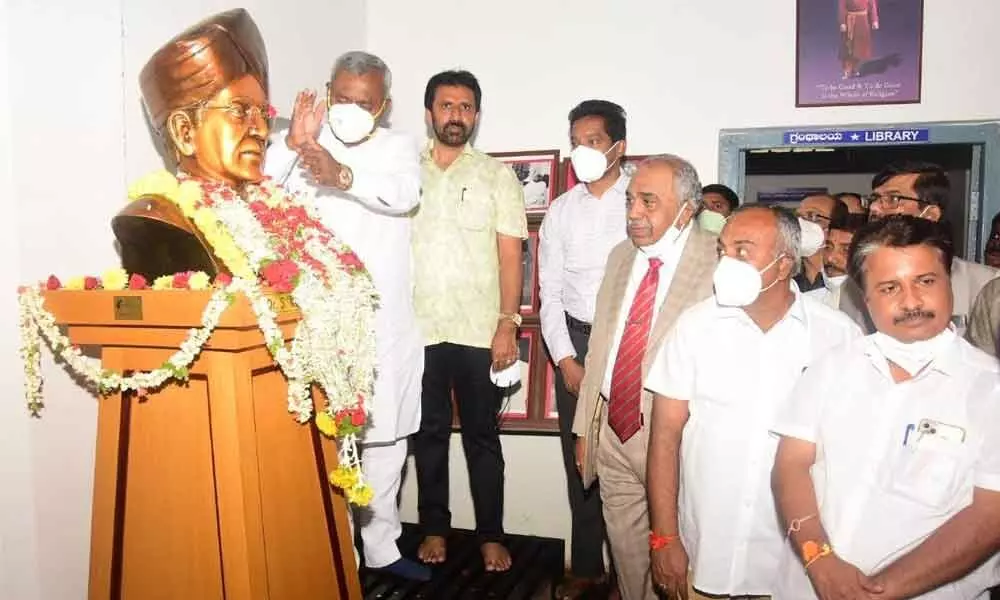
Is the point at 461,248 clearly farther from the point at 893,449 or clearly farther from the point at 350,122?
the point at 893,449

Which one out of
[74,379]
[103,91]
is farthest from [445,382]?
[103,91]

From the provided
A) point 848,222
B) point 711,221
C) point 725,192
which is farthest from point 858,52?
point 711,221

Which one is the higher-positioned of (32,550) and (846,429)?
(846,429)

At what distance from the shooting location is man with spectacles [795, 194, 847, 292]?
347cm

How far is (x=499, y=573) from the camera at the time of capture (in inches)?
131

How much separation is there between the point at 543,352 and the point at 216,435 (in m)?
2.41

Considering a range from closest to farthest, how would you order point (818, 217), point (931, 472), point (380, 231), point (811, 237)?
point (931, 472)
point (380, 231)
point (811, 237)
point (818, 217)

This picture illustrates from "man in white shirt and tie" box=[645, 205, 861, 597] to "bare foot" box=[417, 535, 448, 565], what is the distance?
129 centimetres

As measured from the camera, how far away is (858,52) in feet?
13.0

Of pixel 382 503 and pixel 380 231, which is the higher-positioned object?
pixel 380 231

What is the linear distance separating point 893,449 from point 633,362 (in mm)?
950

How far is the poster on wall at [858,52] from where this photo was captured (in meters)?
3.89

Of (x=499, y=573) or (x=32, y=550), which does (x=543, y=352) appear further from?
(x=32, y=550)

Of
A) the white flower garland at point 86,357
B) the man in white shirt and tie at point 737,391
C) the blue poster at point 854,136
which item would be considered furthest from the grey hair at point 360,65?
the blue poster at point 854,136
